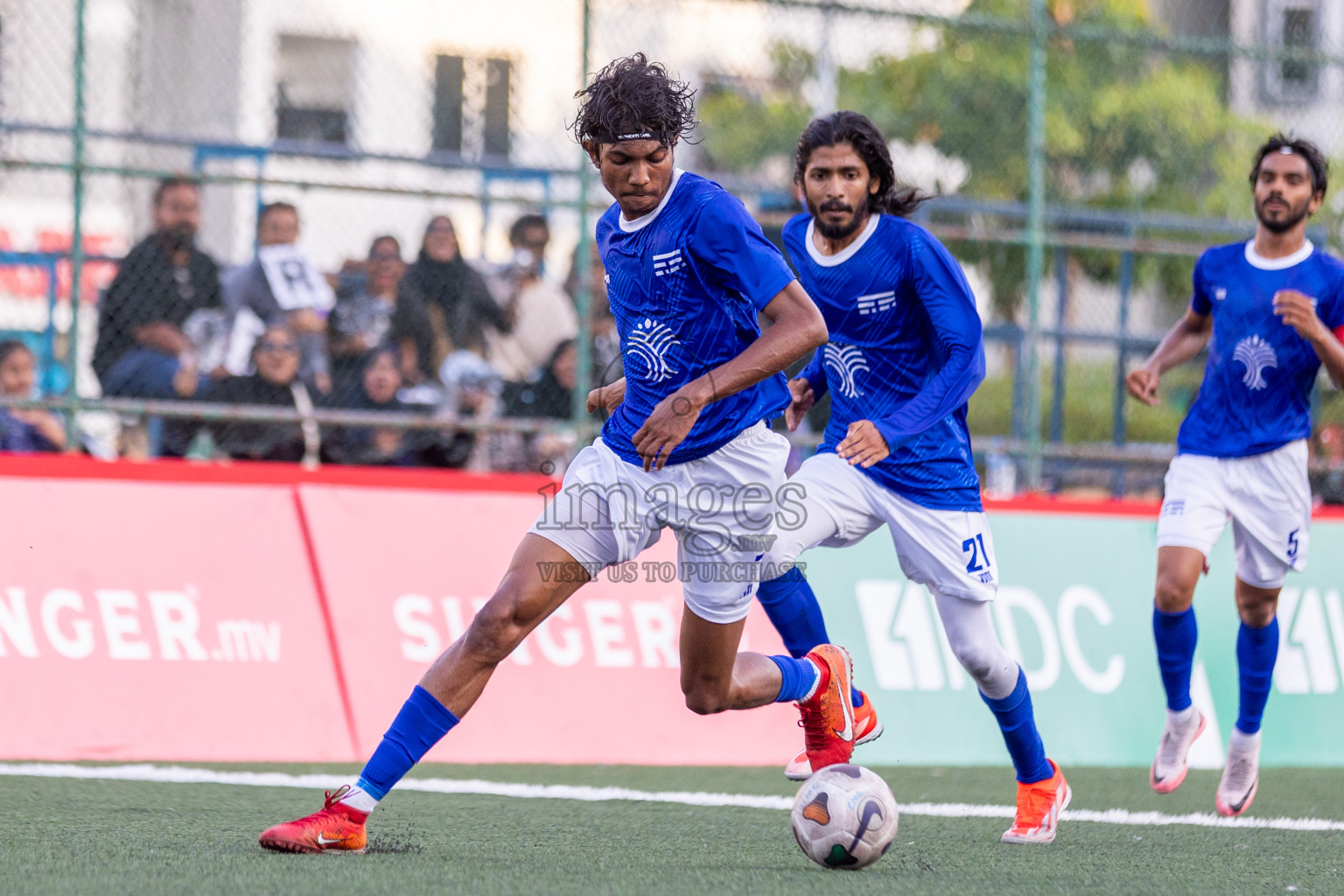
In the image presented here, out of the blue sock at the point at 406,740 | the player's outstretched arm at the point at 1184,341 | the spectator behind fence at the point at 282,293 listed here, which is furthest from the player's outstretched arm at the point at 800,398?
the spectator behind fence at the point at 282,293

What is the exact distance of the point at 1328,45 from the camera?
1140 centimetres

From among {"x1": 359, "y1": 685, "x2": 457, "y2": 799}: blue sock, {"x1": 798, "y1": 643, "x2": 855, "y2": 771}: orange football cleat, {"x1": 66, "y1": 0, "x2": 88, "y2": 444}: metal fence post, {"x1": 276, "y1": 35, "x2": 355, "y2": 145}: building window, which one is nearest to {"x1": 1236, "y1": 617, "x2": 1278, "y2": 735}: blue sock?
{"x1": 798, "y1": 643, "x2": 855, "y2": 771}: orange football cleat

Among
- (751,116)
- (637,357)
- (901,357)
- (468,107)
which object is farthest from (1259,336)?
(751,116)

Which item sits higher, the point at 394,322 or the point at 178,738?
the point at 394,322

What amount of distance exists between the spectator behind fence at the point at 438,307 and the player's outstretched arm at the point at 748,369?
4794 mm

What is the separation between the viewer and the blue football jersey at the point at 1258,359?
6.48 metres

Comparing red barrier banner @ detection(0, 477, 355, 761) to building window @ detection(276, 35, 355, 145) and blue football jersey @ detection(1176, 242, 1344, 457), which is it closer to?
blue football jersey @ detection(1176, 242, 1344, 457)

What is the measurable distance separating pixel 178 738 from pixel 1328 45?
9.04m

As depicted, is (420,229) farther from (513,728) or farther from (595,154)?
(595,154)

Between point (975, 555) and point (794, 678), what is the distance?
2.45 ft

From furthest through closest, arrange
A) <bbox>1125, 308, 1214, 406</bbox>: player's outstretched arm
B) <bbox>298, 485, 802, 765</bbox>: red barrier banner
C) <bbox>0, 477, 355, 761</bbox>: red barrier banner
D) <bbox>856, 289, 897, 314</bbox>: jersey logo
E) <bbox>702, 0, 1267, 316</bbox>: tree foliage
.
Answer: <bbox>702, 0, 1267, 316</bbox>: tree foliage → <bbox>298, 485, 802, 765</bbox>: red barrier banner → <bbox>1125, 308, 1214, 406</bbox>: player's outstretched arm → <bbox>0, 477, 355, 761</bbox>: red barrier banner → <bbox>856, 289, 897, 314</bbox>: jersey logo

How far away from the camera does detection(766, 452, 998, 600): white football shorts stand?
5340 mm

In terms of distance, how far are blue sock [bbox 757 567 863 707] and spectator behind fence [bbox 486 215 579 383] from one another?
11.9 ft

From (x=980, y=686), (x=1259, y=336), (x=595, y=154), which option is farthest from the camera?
(x=1259, y=336)
